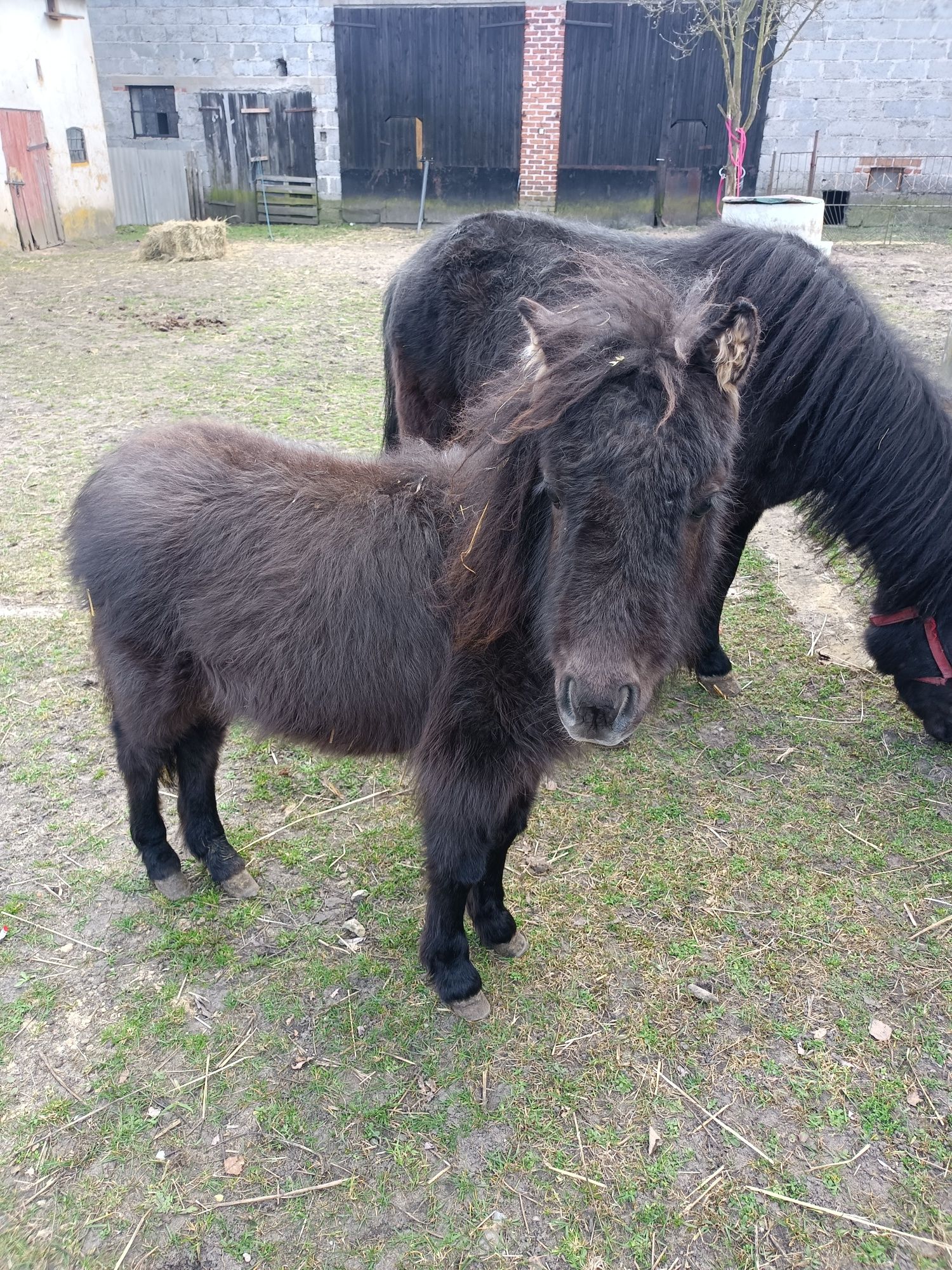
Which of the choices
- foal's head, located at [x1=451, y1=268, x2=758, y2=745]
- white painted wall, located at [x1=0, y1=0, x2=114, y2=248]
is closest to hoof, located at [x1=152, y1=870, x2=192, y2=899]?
foal's head, located at [x1=451, y1=268, x2=758, y2=745]

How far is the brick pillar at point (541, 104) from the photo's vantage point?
1602cm

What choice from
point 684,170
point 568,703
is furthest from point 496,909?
point 684,170

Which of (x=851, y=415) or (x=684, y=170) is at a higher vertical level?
(x=684, y=170)

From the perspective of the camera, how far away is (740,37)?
11461mm

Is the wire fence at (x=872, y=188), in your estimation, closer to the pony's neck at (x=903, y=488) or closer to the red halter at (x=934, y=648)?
the pony's neck at (x=903, y=488)

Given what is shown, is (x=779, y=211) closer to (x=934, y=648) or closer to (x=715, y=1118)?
(x=934, y=648)

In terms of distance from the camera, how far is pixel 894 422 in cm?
336

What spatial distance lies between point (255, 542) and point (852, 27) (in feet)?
59.8

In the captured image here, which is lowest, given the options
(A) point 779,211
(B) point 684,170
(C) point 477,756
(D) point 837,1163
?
(D) point 837,1163

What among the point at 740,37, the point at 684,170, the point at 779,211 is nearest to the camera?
the point at 779,211

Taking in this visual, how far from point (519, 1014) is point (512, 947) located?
0.25 m

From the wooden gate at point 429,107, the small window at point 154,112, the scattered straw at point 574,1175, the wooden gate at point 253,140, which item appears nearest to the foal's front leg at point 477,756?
the scattered straw at point 574,1175

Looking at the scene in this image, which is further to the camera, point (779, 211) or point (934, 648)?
point (779, 211)

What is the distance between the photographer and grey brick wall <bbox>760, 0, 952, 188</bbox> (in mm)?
14734
